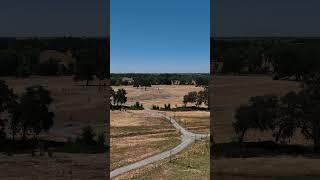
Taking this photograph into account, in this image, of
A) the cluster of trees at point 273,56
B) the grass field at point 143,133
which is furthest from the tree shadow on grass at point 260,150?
→ the grass field at point 143,133

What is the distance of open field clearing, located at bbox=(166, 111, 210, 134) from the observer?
49500 millimetres

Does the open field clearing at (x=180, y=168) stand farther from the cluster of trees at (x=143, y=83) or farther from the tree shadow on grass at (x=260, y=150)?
the cluster of trees at (x=143, y=83)

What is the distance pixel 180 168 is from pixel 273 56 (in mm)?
14304

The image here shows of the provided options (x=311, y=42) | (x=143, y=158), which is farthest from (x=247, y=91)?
(x=143, y=158)

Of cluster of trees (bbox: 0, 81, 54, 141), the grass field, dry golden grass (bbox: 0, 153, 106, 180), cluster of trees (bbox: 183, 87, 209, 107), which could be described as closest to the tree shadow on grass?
dry golden grass (bbox: 0, 153, 106, 180)

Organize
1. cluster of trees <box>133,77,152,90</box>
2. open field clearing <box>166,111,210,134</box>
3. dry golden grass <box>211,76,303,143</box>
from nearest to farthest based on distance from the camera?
dry golden grass <box>211,76,303,143</box>, open field clearing <box>166,111,210,134</box>, cluster of trees <box>133,77,152,90</box>

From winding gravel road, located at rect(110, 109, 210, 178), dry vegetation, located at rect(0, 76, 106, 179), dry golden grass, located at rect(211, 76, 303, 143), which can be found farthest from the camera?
winding gravel road, located at rect(110, 109, 210, 178)

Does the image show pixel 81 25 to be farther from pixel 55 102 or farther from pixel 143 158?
pixel 143 158

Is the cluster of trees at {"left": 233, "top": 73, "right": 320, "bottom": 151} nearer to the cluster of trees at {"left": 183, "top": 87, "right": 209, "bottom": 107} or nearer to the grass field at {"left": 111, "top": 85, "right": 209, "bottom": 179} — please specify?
the grass field at {"left": 111, "top": 85, "right": 209, "bottom": 179}

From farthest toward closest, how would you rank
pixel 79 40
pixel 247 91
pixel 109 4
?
1. pixel 247 91
2. pixel 79 40
3. pixel 109 4

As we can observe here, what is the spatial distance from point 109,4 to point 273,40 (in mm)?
4616

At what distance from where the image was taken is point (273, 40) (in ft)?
42.0

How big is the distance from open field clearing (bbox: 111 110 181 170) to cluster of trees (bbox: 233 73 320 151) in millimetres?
13586

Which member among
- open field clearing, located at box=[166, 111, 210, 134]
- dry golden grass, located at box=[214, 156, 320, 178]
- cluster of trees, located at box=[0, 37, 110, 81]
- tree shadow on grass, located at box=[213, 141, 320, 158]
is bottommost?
open field clearing, located at box=[166, 111, 210, 134]
